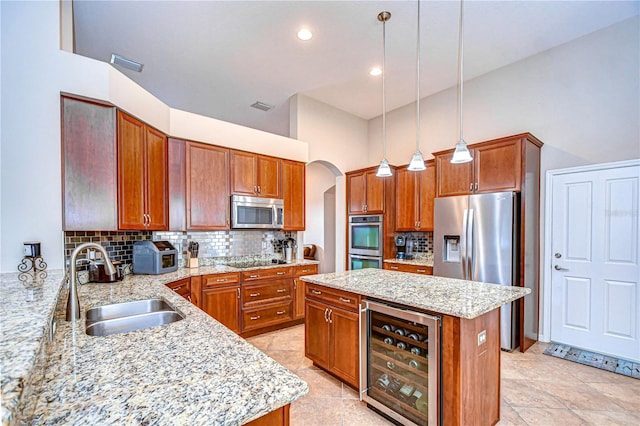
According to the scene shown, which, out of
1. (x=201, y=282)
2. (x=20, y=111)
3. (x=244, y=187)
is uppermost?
(x=20, y=111)

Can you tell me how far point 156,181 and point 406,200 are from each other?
3.46 metres

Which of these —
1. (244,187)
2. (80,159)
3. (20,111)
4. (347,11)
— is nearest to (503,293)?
(347,11)

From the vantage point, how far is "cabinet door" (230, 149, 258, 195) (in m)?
3.79

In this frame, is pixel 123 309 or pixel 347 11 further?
pixel 347 11

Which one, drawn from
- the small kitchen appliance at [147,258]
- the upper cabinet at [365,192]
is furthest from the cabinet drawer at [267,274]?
the upper cabinet at [365,192]

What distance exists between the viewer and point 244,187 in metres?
3.88

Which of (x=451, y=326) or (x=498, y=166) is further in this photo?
(x=498, y=166)

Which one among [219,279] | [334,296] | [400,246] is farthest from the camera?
[400,246]

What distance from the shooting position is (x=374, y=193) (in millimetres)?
4781

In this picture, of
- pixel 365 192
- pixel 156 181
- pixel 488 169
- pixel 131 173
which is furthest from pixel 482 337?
pixel 365 192

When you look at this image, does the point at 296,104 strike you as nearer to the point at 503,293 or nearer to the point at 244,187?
the point at 244,187

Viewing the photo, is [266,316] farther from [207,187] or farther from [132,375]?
[132,375]

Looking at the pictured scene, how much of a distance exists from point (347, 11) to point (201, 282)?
3179mm

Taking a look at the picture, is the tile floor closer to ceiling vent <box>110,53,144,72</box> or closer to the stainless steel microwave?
the stainless steel microwave
